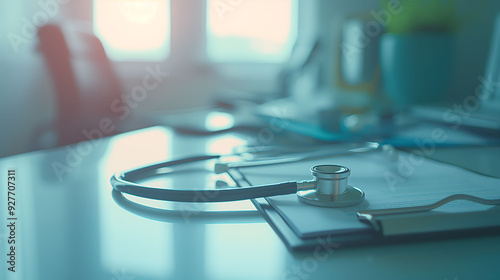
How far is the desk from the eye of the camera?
10.0 inches

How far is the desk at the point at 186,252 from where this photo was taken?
255 millimetres

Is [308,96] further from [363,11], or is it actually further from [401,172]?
[401,172]

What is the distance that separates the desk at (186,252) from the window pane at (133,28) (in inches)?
76.0

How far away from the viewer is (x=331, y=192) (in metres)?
0.37

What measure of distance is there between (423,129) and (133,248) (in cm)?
64

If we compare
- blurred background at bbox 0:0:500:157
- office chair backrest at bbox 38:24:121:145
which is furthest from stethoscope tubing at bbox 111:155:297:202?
office chair backrest at bbox 38:24:121:145

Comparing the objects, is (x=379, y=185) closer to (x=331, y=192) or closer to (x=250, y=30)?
(x=331, y=192)

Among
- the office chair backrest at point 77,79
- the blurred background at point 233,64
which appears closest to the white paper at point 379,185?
the blurred background at point 233,64

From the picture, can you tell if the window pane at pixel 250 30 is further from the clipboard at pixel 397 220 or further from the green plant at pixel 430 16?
the clipboard at pixel 397 220

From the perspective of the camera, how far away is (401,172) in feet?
1.62

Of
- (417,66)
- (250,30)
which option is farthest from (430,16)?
(250,30)

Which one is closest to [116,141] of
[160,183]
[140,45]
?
[160,183]

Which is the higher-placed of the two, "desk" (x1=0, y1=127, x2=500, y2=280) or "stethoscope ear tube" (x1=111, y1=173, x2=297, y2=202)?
"stethoscope ear tube" (x1=111, y1=173, x2=297, y2=202)

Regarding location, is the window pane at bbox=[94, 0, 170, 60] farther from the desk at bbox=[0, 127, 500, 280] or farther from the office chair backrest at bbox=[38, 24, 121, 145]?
the desk at bbox=[0, 127, 500, 280]
